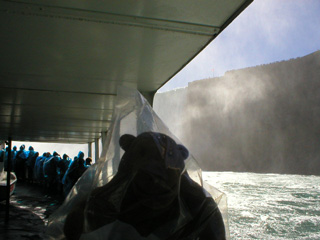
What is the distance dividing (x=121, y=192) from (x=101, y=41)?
0.95 metres

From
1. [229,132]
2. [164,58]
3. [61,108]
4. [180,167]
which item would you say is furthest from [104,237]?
[229,132]

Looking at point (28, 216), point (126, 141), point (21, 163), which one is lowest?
point (28, 216)

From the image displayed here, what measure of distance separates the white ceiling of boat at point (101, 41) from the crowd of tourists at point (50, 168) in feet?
6.66

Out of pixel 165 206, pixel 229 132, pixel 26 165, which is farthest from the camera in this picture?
pixel 229 132

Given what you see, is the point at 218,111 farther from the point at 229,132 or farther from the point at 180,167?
the point at 180,167

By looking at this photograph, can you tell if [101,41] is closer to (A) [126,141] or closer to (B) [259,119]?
(A) [126,141]

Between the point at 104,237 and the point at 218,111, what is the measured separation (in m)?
31.6

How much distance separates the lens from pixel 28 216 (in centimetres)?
416

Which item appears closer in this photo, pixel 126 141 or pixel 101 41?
pixel 126 141

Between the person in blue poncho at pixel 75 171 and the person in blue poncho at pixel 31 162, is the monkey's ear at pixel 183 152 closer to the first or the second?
the person in blue poncho at pixel 75 171

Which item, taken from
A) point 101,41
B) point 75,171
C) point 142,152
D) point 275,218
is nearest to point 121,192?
point 142,152

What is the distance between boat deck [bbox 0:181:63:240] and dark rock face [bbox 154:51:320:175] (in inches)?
913

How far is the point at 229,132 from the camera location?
29891 mm

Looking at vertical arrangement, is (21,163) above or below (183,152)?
below
